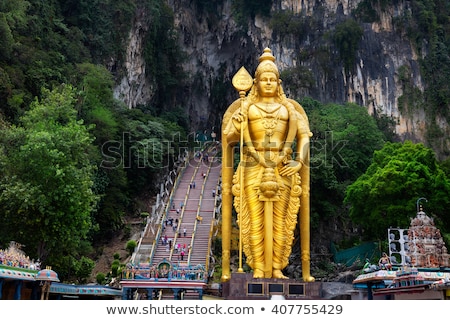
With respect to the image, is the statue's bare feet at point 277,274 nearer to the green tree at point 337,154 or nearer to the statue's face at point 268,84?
the statue's face at point 268,84

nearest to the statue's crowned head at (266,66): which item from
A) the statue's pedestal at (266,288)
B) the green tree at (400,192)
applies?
the statue's pedestal at (266,288)

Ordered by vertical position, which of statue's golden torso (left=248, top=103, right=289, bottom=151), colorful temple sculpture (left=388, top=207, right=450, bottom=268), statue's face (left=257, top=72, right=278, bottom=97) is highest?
statue's face (left=257, top=72, right=278, bottom=97)

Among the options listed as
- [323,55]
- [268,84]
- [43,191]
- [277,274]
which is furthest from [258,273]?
[323,55]

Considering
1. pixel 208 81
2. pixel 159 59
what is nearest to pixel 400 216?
pixel 159 59

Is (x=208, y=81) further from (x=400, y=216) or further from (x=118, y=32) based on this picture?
(x=400, y=216)

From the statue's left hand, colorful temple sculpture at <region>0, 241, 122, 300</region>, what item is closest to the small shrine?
the statue's left hand

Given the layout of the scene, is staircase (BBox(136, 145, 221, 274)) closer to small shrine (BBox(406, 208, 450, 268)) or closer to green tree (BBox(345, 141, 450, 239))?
green tree (BBox(345, 141, 450, 239))
